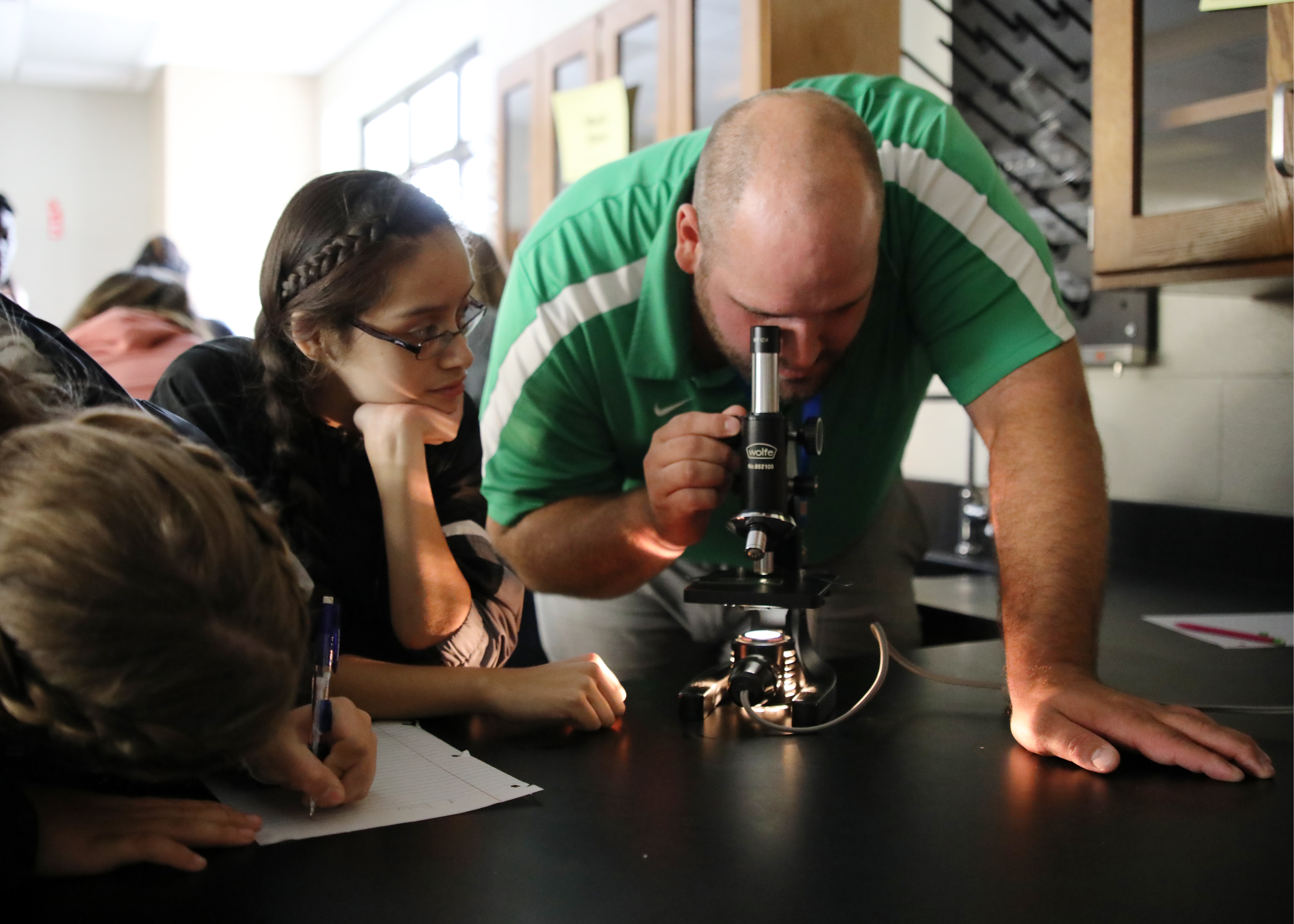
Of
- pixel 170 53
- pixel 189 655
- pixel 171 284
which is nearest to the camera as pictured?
pixel 189 655

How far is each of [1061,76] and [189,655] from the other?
1.79 metres

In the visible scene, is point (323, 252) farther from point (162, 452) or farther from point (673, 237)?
point (162, 452)

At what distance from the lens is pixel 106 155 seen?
6.82 meters

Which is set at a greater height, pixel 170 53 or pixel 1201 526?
pixel 170 53

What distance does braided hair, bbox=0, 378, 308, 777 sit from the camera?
551mm

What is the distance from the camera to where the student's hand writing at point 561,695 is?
3.12 feet

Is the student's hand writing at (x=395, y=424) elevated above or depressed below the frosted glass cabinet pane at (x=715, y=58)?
below

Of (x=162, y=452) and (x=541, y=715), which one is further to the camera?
(x=541, y=715)

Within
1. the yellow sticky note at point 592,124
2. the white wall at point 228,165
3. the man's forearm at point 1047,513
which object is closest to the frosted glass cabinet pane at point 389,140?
the white wall at point 228,165

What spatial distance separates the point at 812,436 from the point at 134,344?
1.61 metres

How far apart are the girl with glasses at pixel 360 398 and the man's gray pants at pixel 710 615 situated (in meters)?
0.43

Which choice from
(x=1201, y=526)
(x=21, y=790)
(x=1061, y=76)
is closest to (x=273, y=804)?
(x=21, y=790)

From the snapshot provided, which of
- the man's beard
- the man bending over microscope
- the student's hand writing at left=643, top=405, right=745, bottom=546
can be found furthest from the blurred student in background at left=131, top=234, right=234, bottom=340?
the student's hand writing at left=643, top=405, right=745, bottom=546

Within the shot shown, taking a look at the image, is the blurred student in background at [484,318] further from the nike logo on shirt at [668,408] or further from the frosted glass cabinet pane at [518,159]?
the frosted glass cabinet pane at [518,159]
